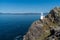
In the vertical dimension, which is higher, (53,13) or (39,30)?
(53,13)

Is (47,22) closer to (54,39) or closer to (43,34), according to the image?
(43,34)

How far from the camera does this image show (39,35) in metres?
32.3

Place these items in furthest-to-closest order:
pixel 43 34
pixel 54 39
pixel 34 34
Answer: pixel 34 34, pixel 43 34, pixel 54 39

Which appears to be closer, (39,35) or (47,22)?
(39,35)

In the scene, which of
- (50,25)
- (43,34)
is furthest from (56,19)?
(43,34)

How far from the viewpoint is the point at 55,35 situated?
26109 millimetres

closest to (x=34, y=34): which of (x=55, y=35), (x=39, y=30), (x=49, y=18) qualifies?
(x=39, y=30)

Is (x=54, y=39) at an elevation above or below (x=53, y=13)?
below

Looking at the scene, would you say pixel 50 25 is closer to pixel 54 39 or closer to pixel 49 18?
pixel 49 18

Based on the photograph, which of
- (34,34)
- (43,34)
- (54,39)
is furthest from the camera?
(34,34)

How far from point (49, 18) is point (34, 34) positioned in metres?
4.22

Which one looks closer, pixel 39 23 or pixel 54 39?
pixel 54 39

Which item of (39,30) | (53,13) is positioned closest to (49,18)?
(53,13)

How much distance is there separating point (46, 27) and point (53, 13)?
3.48m
